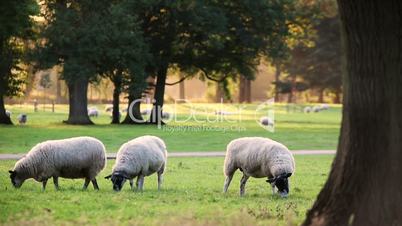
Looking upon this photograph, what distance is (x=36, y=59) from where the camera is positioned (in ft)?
155

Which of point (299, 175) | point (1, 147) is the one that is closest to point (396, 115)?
point (299, 175)

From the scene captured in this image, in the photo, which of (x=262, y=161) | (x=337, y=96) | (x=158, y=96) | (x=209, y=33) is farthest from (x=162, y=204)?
(x=337, y=96)

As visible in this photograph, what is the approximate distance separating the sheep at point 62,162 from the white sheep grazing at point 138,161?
0.53 meters

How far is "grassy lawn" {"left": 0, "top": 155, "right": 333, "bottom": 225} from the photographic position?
1150 cm

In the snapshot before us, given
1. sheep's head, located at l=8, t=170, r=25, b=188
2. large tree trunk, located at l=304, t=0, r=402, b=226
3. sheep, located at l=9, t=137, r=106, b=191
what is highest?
large tree trunk, located at l=304, t=0, r=402, b=226

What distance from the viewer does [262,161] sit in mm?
16797

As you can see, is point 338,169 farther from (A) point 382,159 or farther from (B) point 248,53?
(B) point 248,53

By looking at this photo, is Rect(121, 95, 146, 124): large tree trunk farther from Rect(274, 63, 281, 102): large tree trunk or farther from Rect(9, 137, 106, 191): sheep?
Rect(274, 63, 281, 102): large tree trunk

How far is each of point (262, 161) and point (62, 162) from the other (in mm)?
4267

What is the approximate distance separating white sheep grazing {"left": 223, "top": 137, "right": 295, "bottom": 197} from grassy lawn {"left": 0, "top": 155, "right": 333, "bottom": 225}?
364mm

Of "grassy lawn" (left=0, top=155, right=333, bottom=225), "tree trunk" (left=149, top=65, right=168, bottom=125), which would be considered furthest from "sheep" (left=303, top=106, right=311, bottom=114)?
"grassy lawn" (left=0, top=155, right=333, bottom=225)

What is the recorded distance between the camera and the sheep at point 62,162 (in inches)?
669

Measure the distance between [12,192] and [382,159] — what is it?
8528 millimetres

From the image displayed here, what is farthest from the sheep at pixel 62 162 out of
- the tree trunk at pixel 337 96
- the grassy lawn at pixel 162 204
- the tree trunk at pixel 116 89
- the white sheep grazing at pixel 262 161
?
the tree trunk at pixel 337 96
